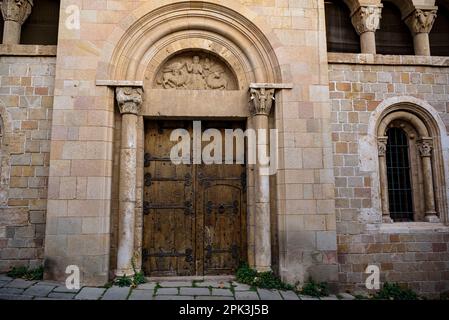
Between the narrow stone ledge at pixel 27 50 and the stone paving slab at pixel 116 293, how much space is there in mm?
4222

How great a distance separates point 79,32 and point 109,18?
0.57m

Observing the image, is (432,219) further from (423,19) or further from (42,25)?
(42,25)

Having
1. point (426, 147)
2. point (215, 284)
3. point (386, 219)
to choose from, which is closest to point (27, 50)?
point (215, 284)

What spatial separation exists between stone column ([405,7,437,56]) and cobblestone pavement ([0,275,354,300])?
5.16 m

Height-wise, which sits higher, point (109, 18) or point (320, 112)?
point (109, 18)

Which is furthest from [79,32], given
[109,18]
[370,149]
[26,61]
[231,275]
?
[370,149]

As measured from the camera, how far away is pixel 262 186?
18.8 ft

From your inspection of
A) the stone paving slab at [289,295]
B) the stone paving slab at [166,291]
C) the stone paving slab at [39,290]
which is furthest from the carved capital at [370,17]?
the stone paving slab at [39,290]

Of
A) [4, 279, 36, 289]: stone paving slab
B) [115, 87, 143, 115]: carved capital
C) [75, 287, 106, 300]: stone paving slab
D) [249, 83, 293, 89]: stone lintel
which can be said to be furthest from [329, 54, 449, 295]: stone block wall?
[4, 279, 36, 289]: stone paving slab

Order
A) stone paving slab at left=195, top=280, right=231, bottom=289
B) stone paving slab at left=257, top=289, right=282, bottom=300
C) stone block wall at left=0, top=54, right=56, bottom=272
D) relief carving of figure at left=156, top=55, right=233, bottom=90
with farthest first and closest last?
relief carving of figure at left=156, top=55, right=233, bottom=90 < stone block wall at left=0, top=54, right=56, bottom=272 < stone paving slab at left=195, top=280, right=231, bottom=289 < stone paving slab at left=257, top=289, right=282, bottom=300

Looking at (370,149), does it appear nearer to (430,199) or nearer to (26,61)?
(430,199)

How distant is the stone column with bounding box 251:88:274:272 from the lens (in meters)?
5.61

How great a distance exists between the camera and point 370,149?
6.13 m

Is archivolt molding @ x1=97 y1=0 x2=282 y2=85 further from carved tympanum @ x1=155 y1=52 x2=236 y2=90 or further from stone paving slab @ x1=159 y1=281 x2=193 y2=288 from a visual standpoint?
stone paving slab @ x1=159 y1=281 x2=193 y2=288
